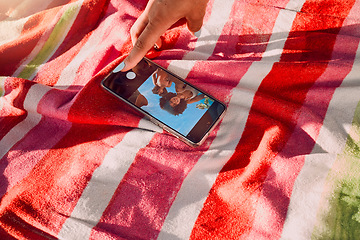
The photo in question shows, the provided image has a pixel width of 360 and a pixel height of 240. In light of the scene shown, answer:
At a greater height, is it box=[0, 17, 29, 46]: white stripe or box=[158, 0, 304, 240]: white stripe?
box=[0, 17, 29, 46]: white stripe

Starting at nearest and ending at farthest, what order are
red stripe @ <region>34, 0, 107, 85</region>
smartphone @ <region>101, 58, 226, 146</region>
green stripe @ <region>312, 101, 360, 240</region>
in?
green stripe @ <region>312, 101, 360, 240</region>
smartphone @ <region>101, 58, 226, 146</region>
red stripe @ <region>34, 0, 107, 85</region>

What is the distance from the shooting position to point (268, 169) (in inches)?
25.9

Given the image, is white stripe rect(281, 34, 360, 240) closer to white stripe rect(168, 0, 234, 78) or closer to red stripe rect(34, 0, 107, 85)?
white stripe rect(168, 0, 234, 78)

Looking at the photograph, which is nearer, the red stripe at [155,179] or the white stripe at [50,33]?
the red stripe at [155,179]

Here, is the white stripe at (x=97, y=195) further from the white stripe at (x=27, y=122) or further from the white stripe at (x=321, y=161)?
the white stripe at (x=321, y=161)

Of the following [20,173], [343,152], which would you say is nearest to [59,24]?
[20,173]

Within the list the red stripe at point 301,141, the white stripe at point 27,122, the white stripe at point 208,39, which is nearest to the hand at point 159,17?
the white stripe at point 208,39

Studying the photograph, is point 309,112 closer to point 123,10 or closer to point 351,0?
point 351,0

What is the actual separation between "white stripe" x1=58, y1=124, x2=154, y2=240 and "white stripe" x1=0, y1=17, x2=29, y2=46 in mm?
532

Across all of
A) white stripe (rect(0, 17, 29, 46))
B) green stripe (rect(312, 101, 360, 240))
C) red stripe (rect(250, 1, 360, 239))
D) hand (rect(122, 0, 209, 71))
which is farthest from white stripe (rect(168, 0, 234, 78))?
white stripe (rect(0, 17, 29, 46))

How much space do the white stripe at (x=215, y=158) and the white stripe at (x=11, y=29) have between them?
690 millimetres

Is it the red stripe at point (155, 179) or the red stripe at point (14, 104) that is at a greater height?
the red stripe at point (14, 104)

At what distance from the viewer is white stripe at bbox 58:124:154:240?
0.63 m

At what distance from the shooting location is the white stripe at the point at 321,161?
60 centimetres
